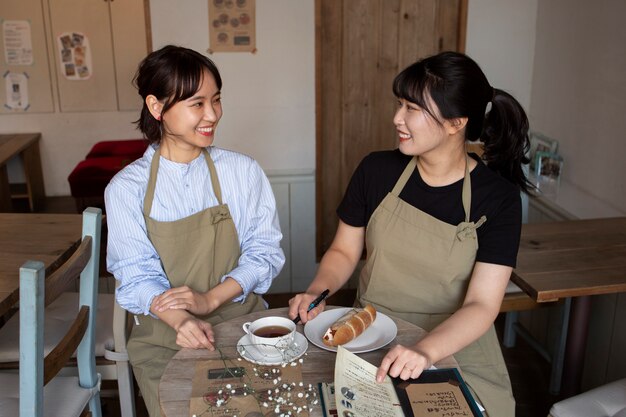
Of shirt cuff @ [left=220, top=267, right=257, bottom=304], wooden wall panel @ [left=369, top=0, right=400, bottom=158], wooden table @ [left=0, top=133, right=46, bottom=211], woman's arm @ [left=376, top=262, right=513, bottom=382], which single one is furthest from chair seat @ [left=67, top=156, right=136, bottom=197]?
woman's arm @ [left=376, top=262, right=513, bottom=382]

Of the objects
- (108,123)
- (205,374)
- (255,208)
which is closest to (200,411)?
(205,374)

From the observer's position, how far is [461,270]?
175cm

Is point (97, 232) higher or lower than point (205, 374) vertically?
higher

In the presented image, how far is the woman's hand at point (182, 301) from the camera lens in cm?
168

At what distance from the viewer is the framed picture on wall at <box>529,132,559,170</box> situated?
10.5ft

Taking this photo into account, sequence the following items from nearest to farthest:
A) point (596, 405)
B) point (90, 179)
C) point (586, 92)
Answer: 1. point (596, 405)
2. point (586, 92)
3. point (90, 179)

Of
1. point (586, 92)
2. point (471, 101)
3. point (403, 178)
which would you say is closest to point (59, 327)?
point (403, 178)

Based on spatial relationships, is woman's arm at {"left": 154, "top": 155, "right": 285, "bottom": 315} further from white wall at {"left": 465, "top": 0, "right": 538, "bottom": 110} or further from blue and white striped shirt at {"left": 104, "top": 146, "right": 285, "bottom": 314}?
white wall at {"left": 465, "top": 0, "right": 538, "bottom": 110}

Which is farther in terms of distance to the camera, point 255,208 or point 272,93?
point 272,93

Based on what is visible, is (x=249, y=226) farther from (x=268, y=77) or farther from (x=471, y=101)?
(x=268, y=77)

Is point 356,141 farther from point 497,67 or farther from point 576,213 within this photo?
point 576,213

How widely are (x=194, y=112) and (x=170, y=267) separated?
43cm

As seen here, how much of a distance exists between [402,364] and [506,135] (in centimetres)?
76

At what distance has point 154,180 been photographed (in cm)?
183
